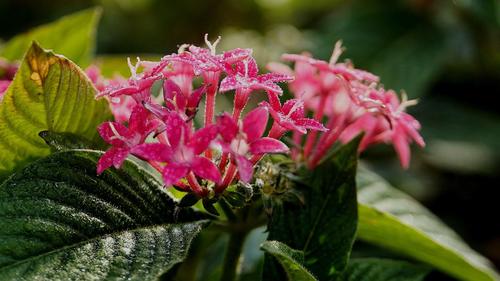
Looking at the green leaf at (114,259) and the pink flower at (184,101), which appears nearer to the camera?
the green leaf at (114,259)

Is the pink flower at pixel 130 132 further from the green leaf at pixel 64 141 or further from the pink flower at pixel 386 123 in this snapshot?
the pink flower at pixel 386 123

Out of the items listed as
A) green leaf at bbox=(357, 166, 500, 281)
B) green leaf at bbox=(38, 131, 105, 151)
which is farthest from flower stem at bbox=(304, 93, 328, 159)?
green leaf at bbox=(38, 131, 105, 151)

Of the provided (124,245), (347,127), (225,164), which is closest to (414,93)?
(347,127)

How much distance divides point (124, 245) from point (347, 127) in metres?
0.53

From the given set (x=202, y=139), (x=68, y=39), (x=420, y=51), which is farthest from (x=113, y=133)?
(x=420, y=51)

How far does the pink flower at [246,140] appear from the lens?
789 millimetres

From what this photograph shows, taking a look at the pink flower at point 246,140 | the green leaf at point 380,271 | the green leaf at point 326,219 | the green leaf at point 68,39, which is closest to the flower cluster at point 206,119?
the pink flower at point 246,140

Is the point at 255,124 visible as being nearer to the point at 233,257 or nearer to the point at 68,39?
the point at 233,257

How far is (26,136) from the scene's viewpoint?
931 mm

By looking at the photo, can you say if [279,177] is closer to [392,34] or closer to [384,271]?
[384,271]

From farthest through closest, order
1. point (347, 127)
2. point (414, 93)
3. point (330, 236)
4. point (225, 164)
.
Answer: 1. point (414, 93)
2. point (347, 127)
3. point (330, 236)
4. point (225, 164)

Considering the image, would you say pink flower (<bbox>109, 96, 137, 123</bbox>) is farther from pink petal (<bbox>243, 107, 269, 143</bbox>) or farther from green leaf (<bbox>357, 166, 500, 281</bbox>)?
green leaf (<bbox>357, 166, 500, 281</bbox>)

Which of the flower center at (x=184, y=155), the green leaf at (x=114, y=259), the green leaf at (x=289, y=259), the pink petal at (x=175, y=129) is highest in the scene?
the pink petal at (x=175, y=129)

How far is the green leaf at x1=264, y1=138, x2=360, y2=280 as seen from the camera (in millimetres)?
977
